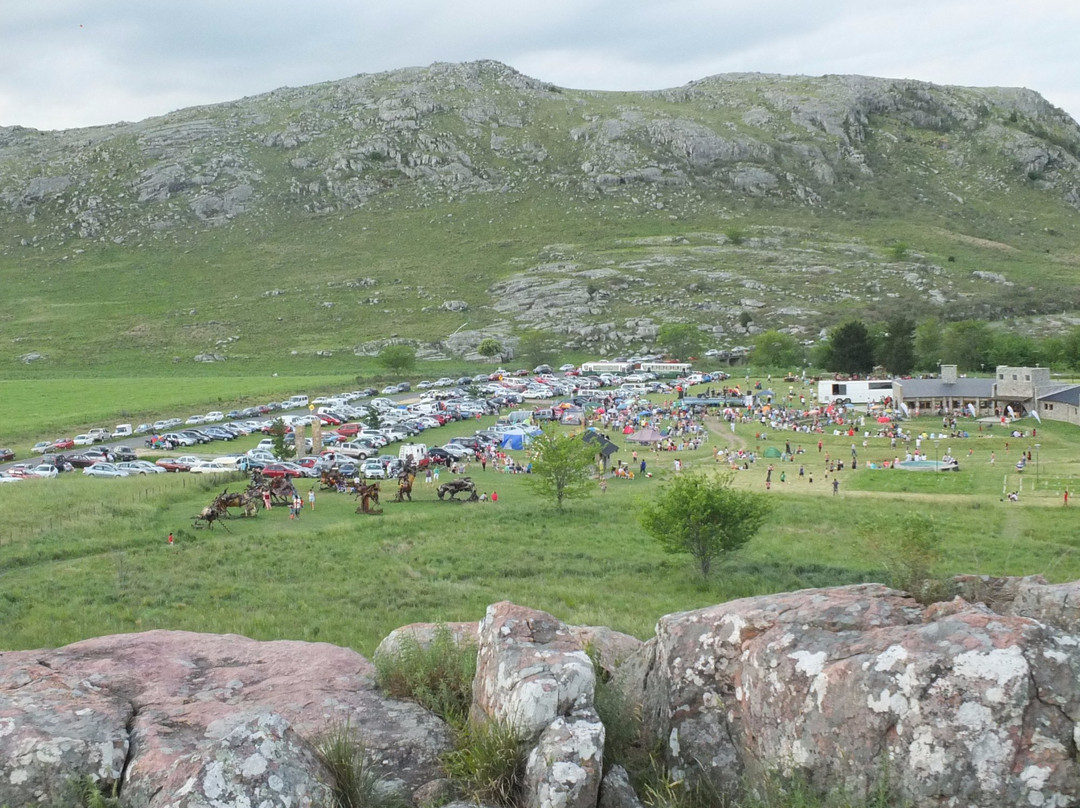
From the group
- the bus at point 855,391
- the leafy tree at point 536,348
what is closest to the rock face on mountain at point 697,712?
the bus at point 855,391

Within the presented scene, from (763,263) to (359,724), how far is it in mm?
169286

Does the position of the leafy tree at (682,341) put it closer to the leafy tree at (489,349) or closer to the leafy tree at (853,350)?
the leafy tree at (489,349)

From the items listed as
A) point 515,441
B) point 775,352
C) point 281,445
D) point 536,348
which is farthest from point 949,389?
point 536,348

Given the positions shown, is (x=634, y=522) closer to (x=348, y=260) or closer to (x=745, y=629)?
(x=745, y=629)

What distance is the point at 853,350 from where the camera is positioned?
4134 inches

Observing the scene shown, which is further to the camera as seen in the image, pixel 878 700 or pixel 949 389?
pixel 949 389

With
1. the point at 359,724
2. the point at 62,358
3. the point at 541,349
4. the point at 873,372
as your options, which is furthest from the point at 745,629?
the point at 62,358

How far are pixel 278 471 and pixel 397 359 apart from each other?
6150cm

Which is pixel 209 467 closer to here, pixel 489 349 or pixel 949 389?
pixel 949 389

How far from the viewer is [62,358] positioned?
135 metres

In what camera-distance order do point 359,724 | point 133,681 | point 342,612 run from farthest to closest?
1. point 342,612
2. point 133,681
3. point 359,724

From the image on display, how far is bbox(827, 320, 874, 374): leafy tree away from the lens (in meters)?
105

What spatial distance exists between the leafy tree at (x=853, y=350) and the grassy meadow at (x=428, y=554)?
5194 cm

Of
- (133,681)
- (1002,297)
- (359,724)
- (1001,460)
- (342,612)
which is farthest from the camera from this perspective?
(1002,297)
